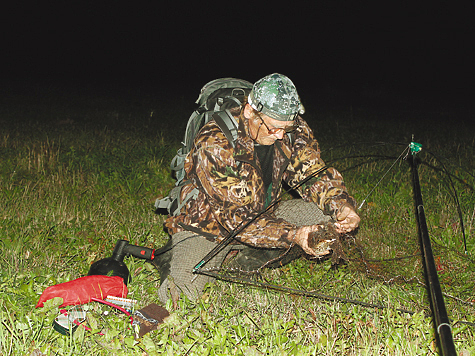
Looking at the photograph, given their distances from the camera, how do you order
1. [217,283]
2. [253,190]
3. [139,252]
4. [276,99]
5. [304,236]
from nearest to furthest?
[276,99], [304,236], [253,190], [217,283], [139,252]

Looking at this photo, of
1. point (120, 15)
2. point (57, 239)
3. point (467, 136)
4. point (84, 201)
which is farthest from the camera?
point (120, 15)

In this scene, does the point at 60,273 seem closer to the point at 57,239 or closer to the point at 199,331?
the point at 57,239

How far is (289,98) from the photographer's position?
342 cm

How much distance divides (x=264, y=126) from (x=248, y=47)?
3852cm

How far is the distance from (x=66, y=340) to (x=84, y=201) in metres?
2.63

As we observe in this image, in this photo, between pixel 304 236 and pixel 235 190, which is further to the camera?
pixel 235 190

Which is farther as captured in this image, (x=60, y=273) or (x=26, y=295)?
(x=60, y=273)

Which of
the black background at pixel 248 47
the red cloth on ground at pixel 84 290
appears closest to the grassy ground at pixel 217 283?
the red cloth on ground at pixel 84 290

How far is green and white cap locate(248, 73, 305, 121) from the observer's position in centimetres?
340

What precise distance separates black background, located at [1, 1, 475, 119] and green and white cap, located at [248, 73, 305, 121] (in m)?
14.9

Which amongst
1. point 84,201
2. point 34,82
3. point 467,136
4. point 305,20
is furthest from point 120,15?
point 84,201

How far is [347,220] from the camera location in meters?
3.79

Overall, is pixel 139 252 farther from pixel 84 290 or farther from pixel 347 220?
pixel 347 220

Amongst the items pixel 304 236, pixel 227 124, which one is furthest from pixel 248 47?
pixel 304 236
